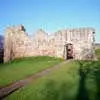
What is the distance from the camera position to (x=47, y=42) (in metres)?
22.7

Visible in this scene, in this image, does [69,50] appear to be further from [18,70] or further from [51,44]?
[18,70]

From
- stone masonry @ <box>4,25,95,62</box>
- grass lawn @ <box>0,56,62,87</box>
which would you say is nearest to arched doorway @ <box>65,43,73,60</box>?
stone masonry @ <box>4,25,95,62</box>

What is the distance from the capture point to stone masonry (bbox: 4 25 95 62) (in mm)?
21484

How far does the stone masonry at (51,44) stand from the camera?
2148 cm

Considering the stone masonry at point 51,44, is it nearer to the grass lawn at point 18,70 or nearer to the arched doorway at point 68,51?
the arched doorway at point 68,51

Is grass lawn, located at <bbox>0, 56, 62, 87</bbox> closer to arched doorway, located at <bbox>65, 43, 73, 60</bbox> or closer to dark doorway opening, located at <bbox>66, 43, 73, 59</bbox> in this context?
arched doorway, located at <bbox>65, 43, 73, 60</bbox>

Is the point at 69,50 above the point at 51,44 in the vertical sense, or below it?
below

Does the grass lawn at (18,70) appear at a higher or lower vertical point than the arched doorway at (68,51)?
lower

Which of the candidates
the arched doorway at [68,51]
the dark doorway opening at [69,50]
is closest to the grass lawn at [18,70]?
the arched doorway at [68,51]

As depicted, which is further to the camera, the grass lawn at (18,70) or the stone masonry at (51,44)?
the stone masonry at (51,44)

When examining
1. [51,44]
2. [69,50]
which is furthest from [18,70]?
[69,50]

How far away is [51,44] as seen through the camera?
22.7m

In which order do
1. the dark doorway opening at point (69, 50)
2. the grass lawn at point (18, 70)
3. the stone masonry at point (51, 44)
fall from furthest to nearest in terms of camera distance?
1. the dark doorway opening at point (69, 50)
2. the stone masonry at point (51, 44)
3. the grass lawn at point (18, 70)

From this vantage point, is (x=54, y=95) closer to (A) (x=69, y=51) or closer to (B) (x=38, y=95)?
(B) (x=38, y=95)
